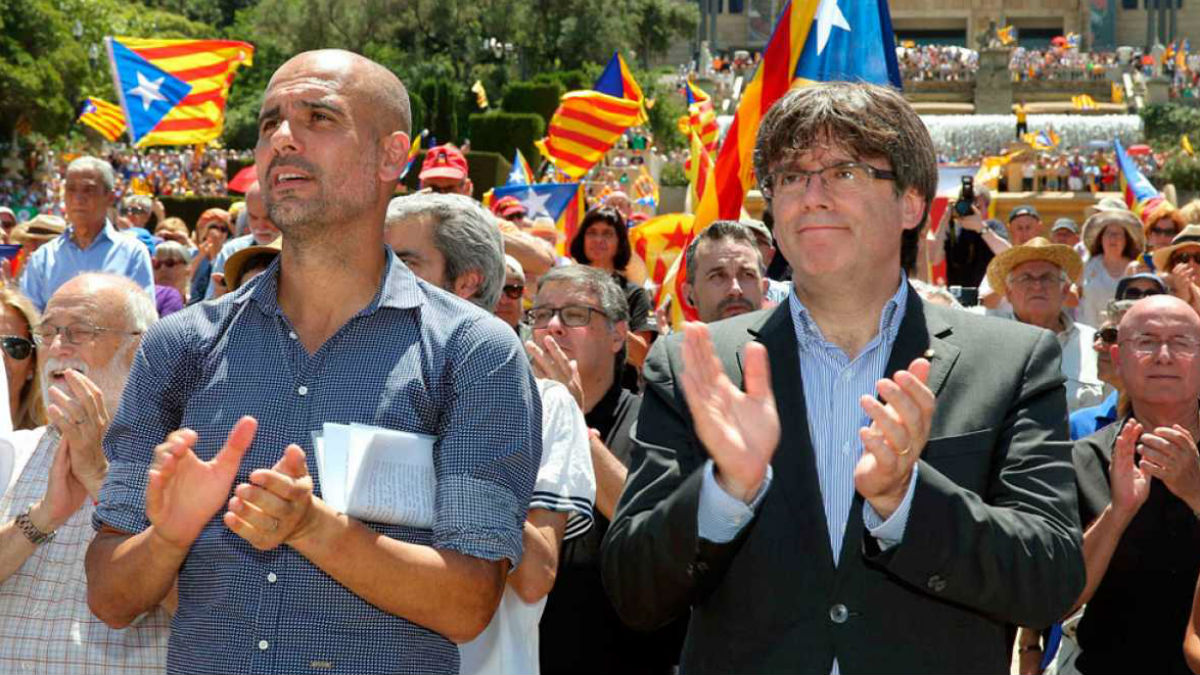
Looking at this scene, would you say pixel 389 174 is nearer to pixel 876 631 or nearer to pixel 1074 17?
pixel 876 631

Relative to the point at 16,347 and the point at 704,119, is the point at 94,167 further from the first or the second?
the point at 704,119

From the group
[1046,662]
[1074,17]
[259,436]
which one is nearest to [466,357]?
[259,436]

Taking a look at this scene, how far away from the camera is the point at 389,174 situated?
2.81 m

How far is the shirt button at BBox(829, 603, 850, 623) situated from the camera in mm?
2527

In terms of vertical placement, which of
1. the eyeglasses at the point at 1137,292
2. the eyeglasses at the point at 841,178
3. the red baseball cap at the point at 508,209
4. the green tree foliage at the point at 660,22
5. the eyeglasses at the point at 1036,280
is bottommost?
the green tree foliage at the point at 660,22

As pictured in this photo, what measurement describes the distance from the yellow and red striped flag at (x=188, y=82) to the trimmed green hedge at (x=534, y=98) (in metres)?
27.2

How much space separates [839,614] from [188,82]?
978cm

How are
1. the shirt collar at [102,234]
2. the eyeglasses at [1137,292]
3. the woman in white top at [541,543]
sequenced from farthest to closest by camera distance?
the shirt collar at [102,234]
the eyeglasses at [1137,292]
the woman in white top at [541,543]

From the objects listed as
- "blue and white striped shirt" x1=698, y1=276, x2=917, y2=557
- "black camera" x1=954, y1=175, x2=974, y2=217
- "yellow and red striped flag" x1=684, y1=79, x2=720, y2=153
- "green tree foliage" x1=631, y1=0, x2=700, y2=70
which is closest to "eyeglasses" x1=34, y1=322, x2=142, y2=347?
"blue and white striped shirt" x1=698, y1=276, x2=917, y2=557

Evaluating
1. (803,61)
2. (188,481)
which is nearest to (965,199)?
(803,61)

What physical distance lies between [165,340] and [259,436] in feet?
0.88

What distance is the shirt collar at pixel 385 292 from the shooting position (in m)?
2.71

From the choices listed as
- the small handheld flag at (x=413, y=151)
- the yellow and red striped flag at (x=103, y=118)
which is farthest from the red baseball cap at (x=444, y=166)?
the yellow and red striped flag at (x=103, y=118)

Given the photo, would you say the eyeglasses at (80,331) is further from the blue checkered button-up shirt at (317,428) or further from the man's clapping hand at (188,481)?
the man's clapping hand at (188,481)
